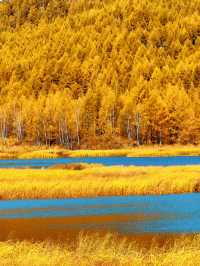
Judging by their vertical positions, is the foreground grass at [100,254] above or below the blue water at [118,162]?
below

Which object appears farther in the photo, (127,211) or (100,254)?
(127,211)

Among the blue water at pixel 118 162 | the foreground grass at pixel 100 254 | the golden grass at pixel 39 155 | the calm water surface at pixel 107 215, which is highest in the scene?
the golden grass at pixel 39 155

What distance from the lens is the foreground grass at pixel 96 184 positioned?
4719 cm

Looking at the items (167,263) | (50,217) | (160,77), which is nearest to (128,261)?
(167,263)

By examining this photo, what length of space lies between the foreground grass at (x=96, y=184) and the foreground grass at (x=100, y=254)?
17901mm

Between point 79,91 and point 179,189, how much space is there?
147 metres

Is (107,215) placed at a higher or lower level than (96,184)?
lower

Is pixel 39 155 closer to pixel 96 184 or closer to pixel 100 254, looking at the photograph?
pixel 96 184

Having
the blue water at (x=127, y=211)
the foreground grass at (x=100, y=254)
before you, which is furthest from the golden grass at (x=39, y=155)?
the foreground grass at (x=100, y=254)

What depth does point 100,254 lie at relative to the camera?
25.1 meters

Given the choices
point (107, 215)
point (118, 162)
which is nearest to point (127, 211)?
point (107, 215)

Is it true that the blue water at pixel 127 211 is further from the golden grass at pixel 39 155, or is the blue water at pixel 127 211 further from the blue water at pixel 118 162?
the golden grass at pixel 39 155

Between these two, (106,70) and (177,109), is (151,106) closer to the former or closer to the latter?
(177,109)

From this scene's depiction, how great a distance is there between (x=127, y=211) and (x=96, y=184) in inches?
358
